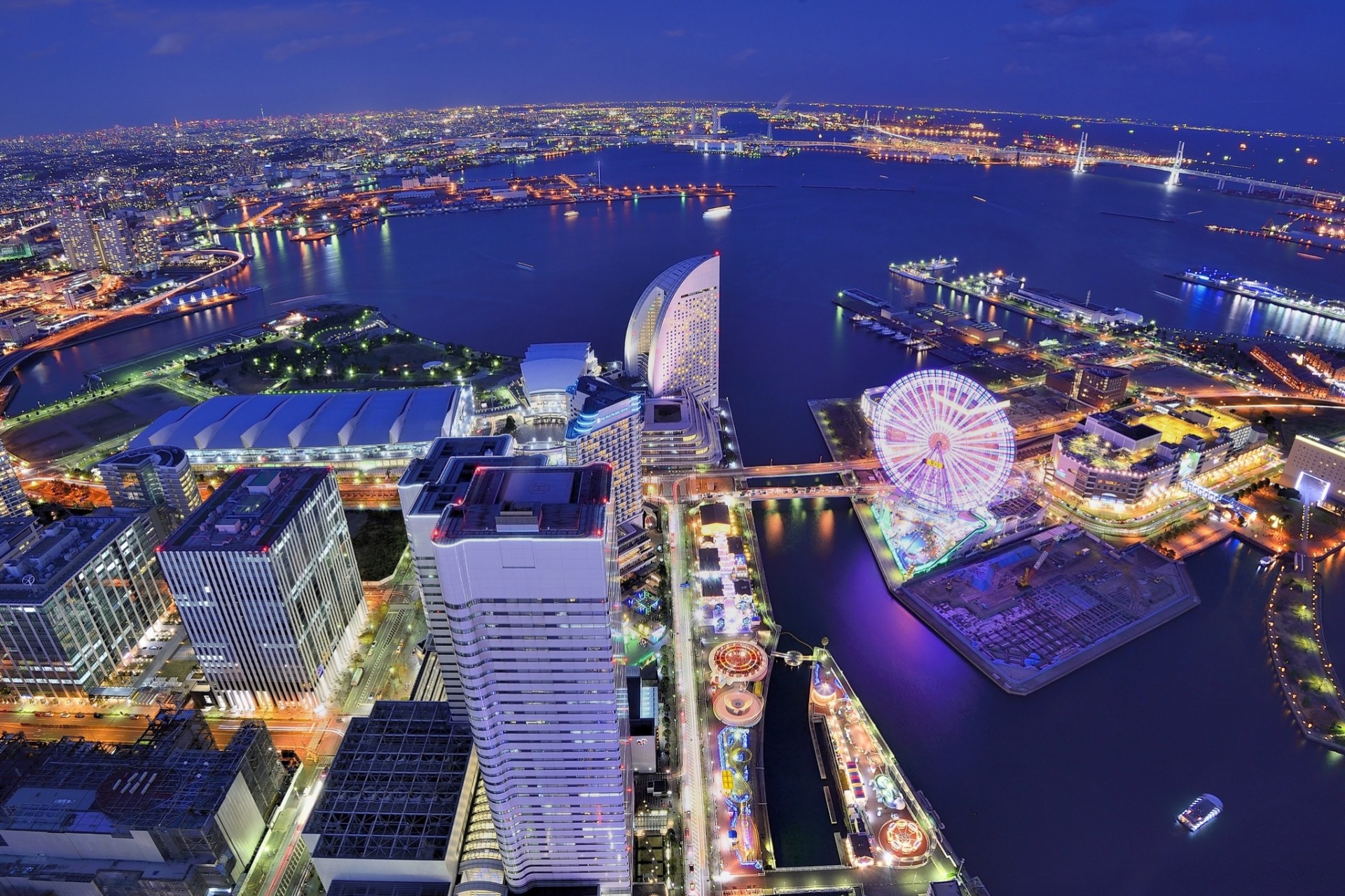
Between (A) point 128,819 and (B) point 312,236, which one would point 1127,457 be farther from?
(B) point 312,236

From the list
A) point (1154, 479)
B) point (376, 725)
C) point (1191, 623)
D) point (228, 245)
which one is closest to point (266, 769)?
point (376, 725)

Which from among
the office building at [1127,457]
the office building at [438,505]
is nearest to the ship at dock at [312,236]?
the office building at [438,505]

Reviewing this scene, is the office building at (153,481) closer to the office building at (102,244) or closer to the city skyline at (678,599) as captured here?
the city skyline at (678,599)

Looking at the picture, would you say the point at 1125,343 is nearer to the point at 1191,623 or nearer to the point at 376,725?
the point at 1191,623

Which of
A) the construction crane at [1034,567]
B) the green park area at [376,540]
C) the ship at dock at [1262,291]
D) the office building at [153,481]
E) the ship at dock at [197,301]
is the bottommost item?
the construction crane at [1034,567]

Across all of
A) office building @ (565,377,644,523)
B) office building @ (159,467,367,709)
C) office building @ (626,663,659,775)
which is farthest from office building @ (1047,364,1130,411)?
office building @ (159,467,367,709)

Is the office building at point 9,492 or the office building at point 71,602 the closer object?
the office building at point 71,602
